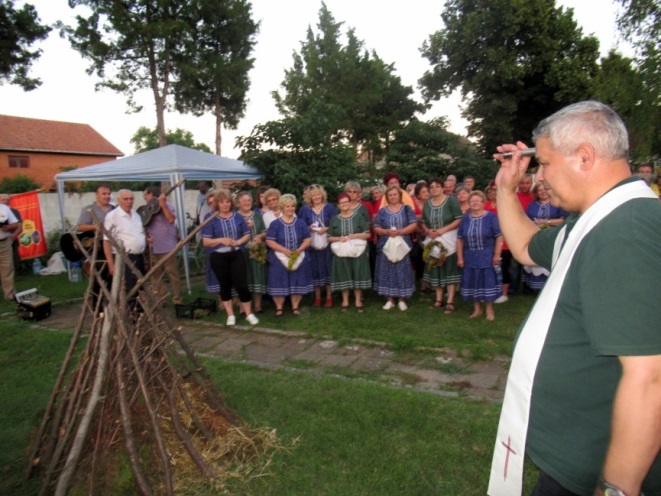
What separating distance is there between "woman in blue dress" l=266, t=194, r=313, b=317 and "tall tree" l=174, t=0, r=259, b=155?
1820 centimetres

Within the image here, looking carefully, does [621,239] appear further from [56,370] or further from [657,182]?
[657,182]

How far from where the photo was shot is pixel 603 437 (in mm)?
1414

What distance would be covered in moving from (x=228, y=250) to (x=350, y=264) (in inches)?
73.6

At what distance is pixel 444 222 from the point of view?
23.6ft

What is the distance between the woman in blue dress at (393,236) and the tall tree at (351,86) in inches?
710

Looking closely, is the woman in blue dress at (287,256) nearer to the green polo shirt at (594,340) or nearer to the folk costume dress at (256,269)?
the folk costume dress at (256,269)

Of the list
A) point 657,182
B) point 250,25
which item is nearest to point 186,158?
point 657,182

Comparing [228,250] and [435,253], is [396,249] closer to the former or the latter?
[435,253]

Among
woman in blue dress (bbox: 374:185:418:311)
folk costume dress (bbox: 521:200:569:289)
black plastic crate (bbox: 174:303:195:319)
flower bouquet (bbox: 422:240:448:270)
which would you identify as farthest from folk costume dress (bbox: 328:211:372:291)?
folk costume dress (bbox: 521:200:569:289)

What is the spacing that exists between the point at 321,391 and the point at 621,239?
11.6 feet

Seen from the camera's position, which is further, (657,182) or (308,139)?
(308,139)

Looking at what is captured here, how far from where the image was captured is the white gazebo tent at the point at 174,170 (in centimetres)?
939

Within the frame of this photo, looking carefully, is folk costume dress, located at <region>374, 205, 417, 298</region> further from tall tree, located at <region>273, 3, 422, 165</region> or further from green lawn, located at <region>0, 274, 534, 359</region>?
tall tree, located at <region>273, 3, 422, 165</region>

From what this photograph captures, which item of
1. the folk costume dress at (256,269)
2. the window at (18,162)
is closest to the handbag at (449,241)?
the folk costume dress at (256,269)
